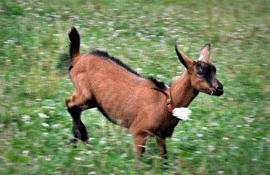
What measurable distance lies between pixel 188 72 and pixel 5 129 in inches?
86.3

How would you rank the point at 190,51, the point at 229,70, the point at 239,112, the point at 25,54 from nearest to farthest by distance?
the point at 239,112 < the point at 25,54 < the point at 229,70 < the point at 190,51

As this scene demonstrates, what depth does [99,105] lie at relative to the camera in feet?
14.1

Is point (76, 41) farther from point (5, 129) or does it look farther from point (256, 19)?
point (256, 19)

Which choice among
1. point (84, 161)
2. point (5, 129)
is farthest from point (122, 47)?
point (84, 161)

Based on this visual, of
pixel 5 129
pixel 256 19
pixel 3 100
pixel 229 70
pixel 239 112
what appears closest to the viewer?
pixel 5 129

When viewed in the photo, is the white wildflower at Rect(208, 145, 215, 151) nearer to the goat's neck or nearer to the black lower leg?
the goat's neck

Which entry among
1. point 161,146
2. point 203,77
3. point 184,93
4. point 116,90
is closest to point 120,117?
point 116,90

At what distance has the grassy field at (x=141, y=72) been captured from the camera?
11.8 feet

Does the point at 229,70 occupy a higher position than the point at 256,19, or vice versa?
the point at 256,19

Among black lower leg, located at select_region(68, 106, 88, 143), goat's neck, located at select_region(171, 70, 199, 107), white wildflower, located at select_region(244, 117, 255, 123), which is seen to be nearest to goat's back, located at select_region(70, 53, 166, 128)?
goat's neck, located at select_region(171, 70, 199, 107)

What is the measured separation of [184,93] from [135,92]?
1.88ft

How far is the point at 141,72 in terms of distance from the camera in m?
6.25

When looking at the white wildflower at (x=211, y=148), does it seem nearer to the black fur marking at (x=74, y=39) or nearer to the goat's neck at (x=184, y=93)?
the goat's neck at (x=184, y=93)

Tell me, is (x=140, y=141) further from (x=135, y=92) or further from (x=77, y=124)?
(x=77, y=124)
